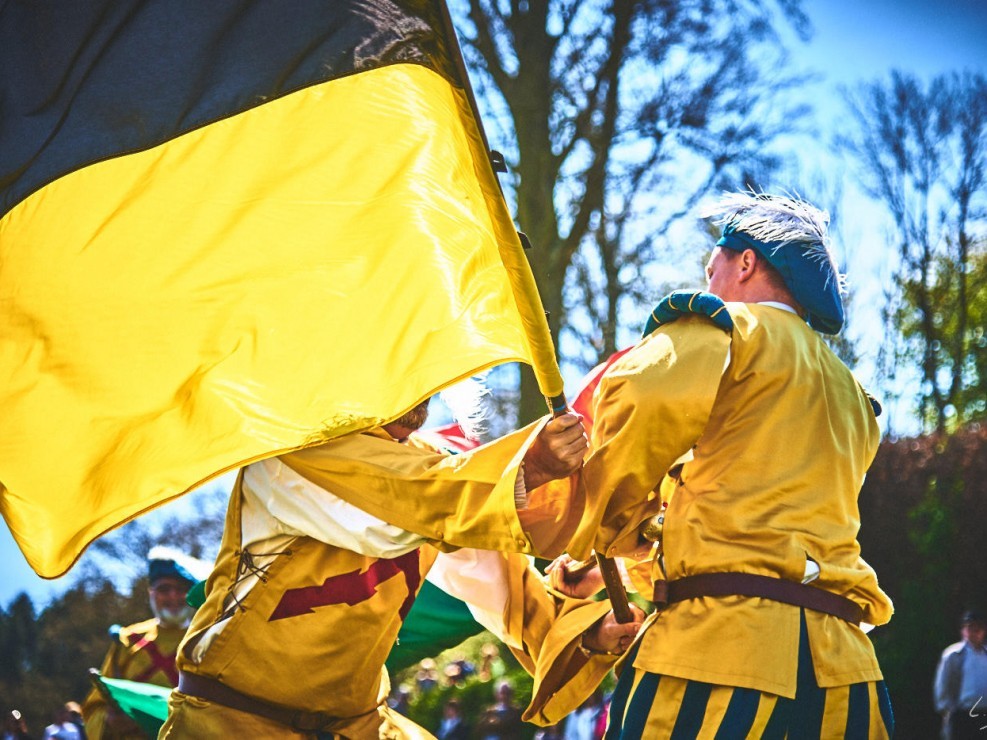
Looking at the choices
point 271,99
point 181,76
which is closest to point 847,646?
point 271,99

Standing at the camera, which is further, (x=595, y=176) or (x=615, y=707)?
(x=595, y=176)

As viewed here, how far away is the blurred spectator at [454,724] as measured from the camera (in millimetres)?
9922

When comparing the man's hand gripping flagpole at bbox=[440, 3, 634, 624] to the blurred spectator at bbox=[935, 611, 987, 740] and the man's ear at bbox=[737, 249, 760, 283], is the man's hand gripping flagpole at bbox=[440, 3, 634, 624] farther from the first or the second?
the blurred spectator at bbox=[935, 611, 987, 740]

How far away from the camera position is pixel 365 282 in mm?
3098

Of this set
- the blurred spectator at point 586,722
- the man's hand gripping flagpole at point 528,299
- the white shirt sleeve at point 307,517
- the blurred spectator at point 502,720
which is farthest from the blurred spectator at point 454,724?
the man's hand gripping flagpole at point 528,299

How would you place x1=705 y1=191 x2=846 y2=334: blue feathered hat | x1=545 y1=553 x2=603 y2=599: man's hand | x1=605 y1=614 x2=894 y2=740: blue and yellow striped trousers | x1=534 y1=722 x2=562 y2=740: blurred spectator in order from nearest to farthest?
1. x1=605 y1=614 x2=894 y2=740: blue and yellow striped trousers
2. x1=705 y1=191 x2=846 y2=334: blue feathered hat
3. x1=545 y1=553 x2=603 y2=599: man's hand
4. x1=534 y1=722 x2=562 y2=740: blurred spectator

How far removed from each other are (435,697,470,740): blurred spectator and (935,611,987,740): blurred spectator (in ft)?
12.9

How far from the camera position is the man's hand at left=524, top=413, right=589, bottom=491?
9.62 ft

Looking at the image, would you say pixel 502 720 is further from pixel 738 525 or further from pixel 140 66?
pixel 140 66

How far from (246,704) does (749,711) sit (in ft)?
4.70

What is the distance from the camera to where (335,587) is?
333 cm

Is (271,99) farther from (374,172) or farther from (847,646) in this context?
(847,646)

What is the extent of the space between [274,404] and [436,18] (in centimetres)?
109

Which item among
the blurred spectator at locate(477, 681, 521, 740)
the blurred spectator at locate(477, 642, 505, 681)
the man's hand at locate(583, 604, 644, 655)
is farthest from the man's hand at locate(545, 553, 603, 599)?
the blurred spectator at locate(477, 642, 505, 681)
